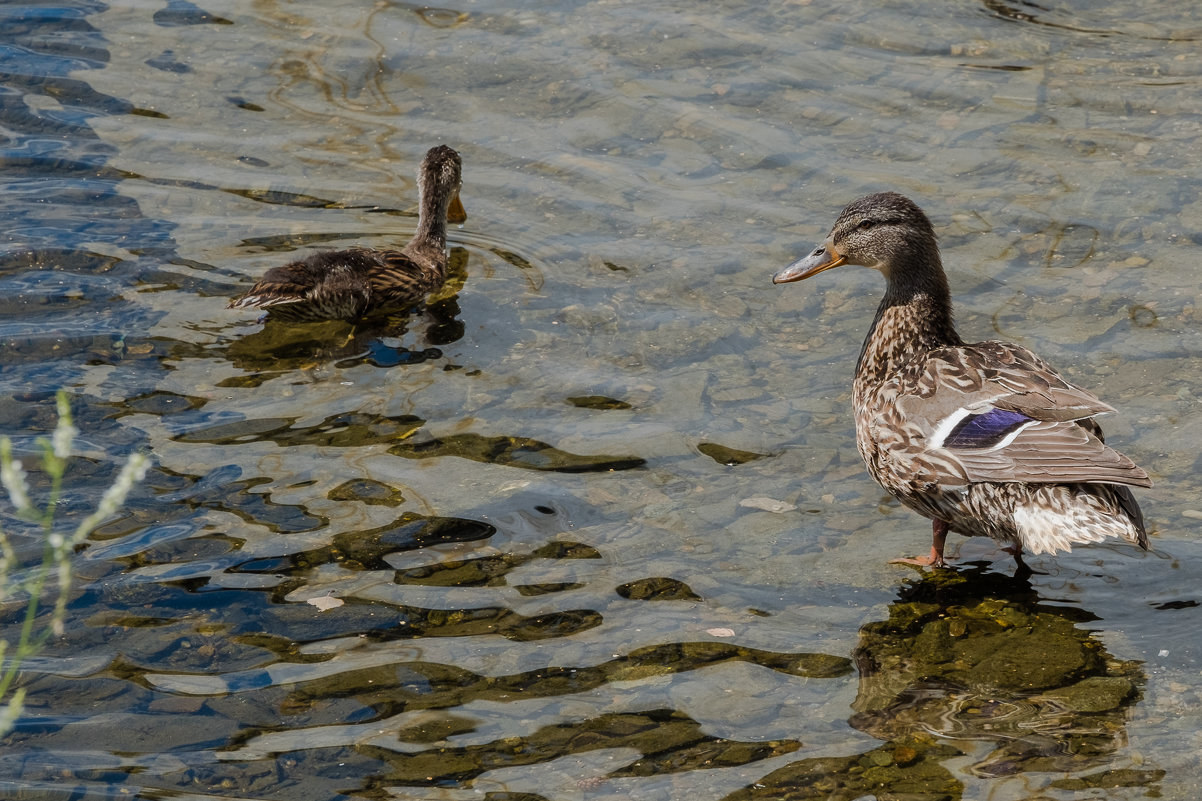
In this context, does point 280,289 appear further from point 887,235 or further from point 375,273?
point 887,235

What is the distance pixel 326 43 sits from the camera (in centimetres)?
1036

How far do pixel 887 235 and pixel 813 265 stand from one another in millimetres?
431

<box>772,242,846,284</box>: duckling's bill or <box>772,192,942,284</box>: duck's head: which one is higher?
<box>772,192,942,284</box>: duck's head

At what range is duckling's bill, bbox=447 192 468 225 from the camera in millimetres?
8664

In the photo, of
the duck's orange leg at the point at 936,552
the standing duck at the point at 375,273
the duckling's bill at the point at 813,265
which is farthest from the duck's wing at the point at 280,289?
the duck's orange leg at the point at 936,552

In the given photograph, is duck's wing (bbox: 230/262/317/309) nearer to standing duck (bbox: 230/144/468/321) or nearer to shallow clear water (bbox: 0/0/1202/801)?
standing duck (bbox: 230/144/468/321)

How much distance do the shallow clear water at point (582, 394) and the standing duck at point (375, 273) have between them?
18cm

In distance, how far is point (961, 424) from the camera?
18.0 feet

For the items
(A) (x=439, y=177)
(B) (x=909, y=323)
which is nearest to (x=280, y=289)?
(A) (x=439, y=177)

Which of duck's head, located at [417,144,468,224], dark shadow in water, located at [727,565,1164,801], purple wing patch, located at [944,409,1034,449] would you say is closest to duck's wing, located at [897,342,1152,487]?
purple wing patch, located at [944,409,1034,449]

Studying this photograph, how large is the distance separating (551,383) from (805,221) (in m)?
2.22

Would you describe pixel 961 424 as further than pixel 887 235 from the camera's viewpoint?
No

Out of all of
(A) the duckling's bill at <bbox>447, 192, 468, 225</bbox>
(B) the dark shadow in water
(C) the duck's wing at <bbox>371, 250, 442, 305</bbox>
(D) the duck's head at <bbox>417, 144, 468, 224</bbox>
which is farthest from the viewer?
(A) the duckling's bill at <bbox>447, 192, 468, 225</bbox>

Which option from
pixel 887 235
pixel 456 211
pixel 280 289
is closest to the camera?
pixel 887 235
